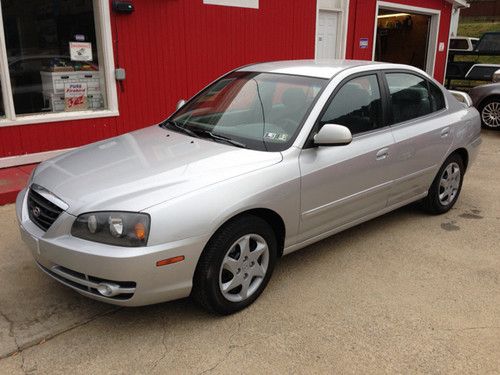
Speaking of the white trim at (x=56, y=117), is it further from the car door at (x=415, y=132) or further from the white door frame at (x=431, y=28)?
the white door frame at (x=431, y=28)

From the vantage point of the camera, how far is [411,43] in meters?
15.9

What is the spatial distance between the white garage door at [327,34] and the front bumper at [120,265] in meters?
7.98

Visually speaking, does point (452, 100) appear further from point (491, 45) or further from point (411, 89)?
point (491, 45)

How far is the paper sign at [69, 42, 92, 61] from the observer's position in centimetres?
665

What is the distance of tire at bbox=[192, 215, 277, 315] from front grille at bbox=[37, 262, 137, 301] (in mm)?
422

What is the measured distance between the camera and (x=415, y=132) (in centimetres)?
444

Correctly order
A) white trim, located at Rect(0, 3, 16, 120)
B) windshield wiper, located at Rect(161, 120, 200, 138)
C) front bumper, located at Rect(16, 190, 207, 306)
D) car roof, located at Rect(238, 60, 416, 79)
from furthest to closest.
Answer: white trim, located at Rect(0, 3, 16, 120), car roof, located at Rect(238, 60, 416, 79), windshield wiper, located at Rect(161, 120, 200, 138), front bumper, located at Rect(16, 190, 207, 306)

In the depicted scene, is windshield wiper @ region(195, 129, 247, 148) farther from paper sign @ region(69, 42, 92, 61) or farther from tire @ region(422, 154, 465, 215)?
paper sign @ region(69, 42, 92, 61)

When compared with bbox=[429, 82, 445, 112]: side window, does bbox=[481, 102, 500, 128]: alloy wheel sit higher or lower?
lower

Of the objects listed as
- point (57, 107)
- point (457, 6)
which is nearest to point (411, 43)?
point (457, 6)

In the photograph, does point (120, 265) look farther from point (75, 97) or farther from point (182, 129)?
point (75, 97)

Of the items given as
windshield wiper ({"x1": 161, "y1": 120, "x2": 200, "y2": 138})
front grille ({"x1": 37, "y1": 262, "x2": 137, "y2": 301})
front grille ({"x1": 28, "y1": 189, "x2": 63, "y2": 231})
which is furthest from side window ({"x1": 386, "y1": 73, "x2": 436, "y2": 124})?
front grille ({"x1": 28, "y1": 189, "x2": 63, "y2": 231})

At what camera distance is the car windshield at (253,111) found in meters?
3.61

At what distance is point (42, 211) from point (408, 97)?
10.9ft
